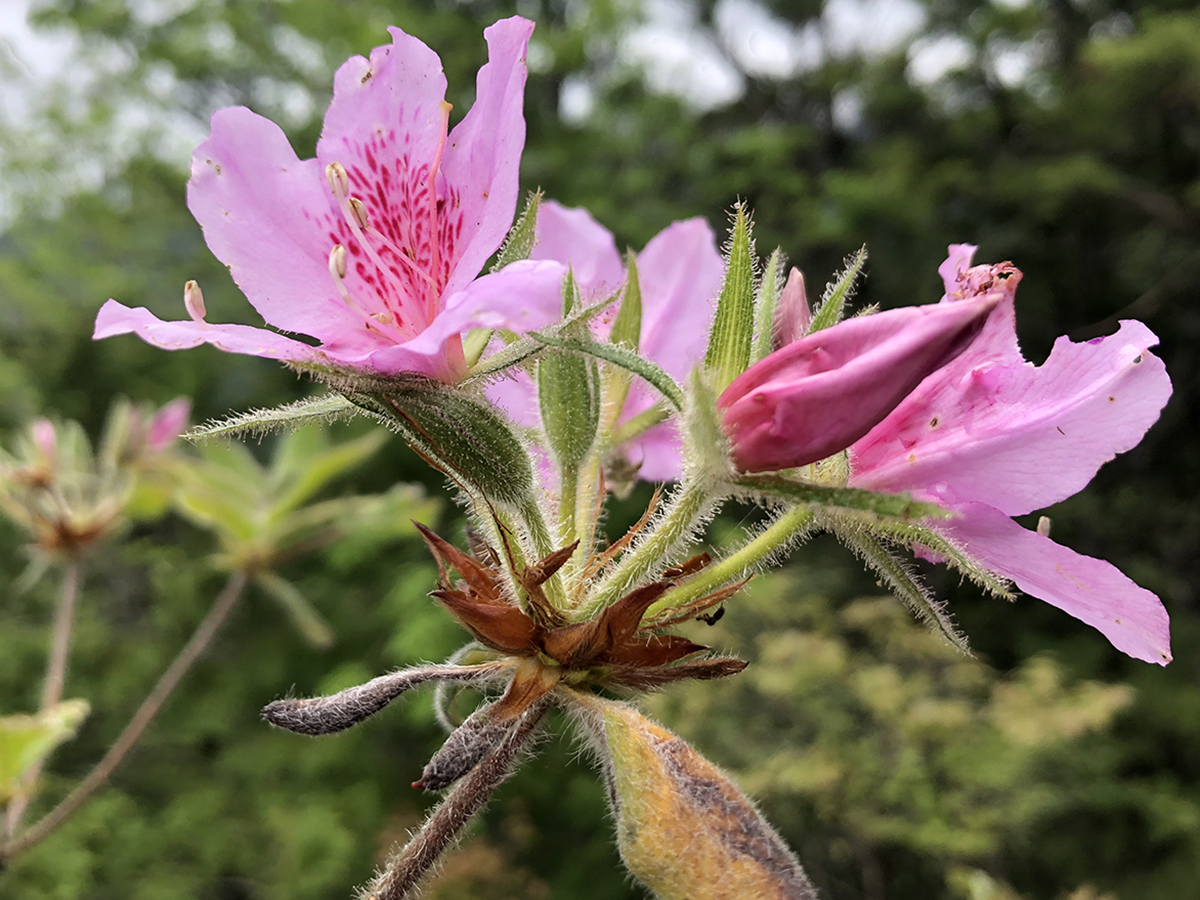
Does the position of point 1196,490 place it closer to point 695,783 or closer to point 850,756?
point 850,756

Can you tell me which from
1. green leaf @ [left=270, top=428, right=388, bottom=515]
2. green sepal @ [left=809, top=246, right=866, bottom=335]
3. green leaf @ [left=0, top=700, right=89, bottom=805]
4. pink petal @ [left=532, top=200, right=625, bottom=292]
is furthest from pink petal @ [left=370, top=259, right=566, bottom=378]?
green leaf @ [left=270, top=428, right=388, bottom=515]

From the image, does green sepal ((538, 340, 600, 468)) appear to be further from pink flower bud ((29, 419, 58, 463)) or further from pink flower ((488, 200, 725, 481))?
pink flower bud ((29, 419, 58, 463))

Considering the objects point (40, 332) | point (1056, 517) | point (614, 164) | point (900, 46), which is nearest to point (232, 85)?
point (40, 332)

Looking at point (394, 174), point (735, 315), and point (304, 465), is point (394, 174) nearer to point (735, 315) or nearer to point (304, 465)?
point (735, 315)

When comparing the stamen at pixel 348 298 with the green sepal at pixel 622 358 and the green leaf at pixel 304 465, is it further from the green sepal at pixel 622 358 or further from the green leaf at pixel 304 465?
the green leaf at pixel 304 465

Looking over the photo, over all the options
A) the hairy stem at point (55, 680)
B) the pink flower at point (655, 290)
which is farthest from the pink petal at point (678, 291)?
the hairy stem at point (55, 680)
